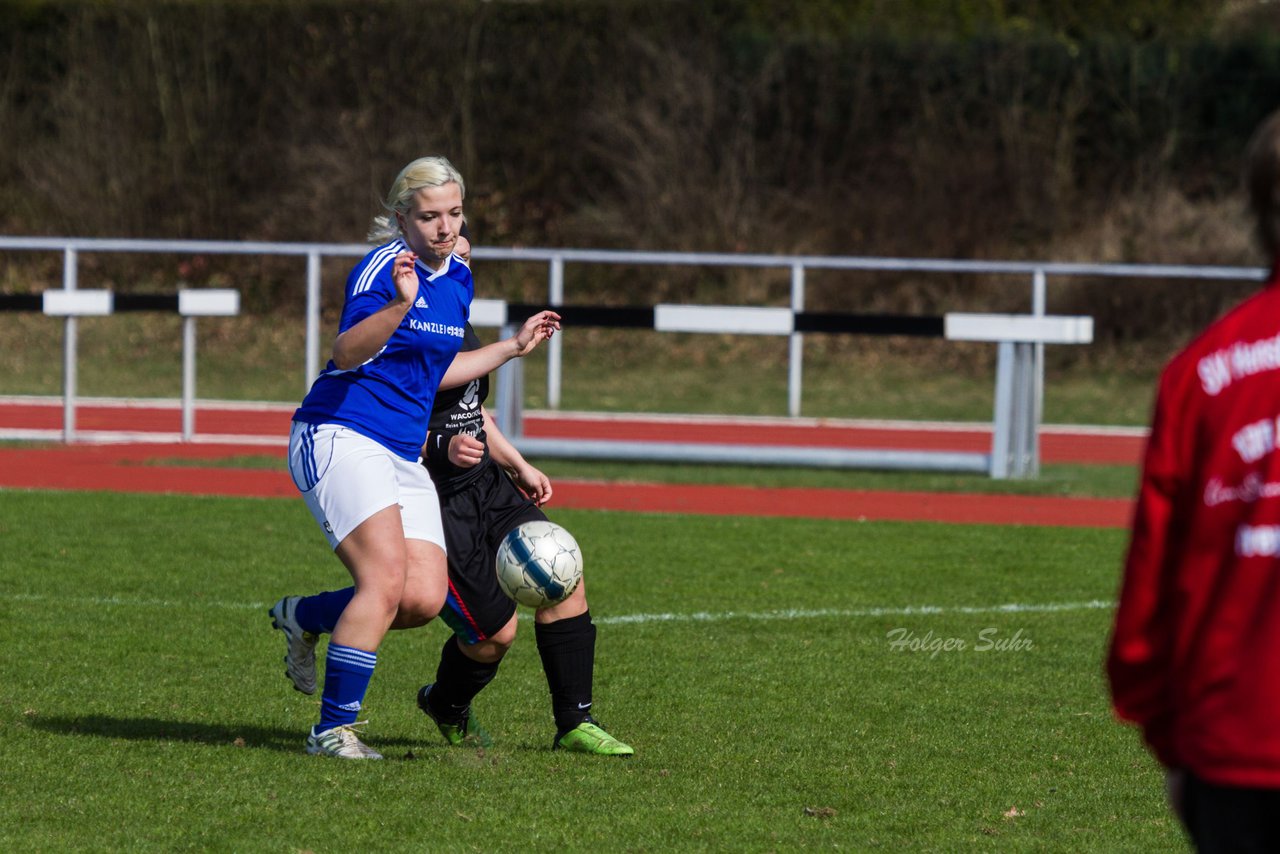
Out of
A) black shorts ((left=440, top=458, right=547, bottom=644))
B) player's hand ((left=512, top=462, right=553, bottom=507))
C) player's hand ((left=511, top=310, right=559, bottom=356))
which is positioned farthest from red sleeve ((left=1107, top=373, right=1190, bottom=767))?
player's hand ((left=512, top=462, right=553, bottom=507))

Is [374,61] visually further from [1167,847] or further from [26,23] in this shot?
[1167,847]

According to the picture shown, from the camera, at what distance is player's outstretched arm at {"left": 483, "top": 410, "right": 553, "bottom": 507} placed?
6.13 meters

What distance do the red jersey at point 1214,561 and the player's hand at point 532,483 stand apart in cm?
364

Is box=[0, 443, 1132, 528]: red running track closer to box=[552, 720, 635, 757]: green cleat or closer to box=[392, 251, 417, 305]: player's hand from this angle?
box=[552, 720, 635, 757]: green cleat

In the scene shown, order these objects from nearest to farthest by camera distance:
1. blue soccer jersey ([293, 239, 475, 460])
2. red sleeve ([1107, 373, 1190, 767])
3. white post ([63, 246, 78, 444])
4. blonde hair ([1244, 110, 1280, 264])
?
1. blonde hair ([1244, 110, 1280, 264])
2. red sleeve ([1107, 373, 1190, 767])
3. blue soccer jersey ([293, 239, 475, 460])
4. white post ([63, 246, 78, 444])

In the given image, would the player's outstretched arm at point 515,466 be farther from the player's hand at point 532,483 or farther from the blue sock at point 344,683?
the blue sock at point 344,683

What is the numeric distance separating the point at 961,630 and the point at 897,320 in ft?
19.4

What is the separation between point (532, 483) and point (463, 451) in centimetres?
40

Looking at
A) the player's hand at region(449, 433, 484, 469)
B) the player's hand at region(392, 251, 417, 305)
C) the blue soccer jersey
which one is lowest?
the player's hand at region(449, 433, 484, 469)

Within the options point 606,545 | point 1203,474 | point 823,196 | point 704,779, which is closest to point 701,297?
point 823,196

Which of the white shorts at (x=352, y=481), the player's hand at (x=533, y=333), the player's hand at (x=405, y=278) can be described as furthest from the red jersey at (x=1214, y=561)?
the white shorts at (x=352, y=481)

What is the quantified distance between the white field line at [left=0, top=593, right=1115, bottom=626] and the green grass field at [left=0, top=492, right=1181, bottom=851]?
0.03 m

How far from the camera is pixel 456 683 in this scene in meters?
6.10

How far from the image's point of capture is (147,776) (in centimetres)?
550
